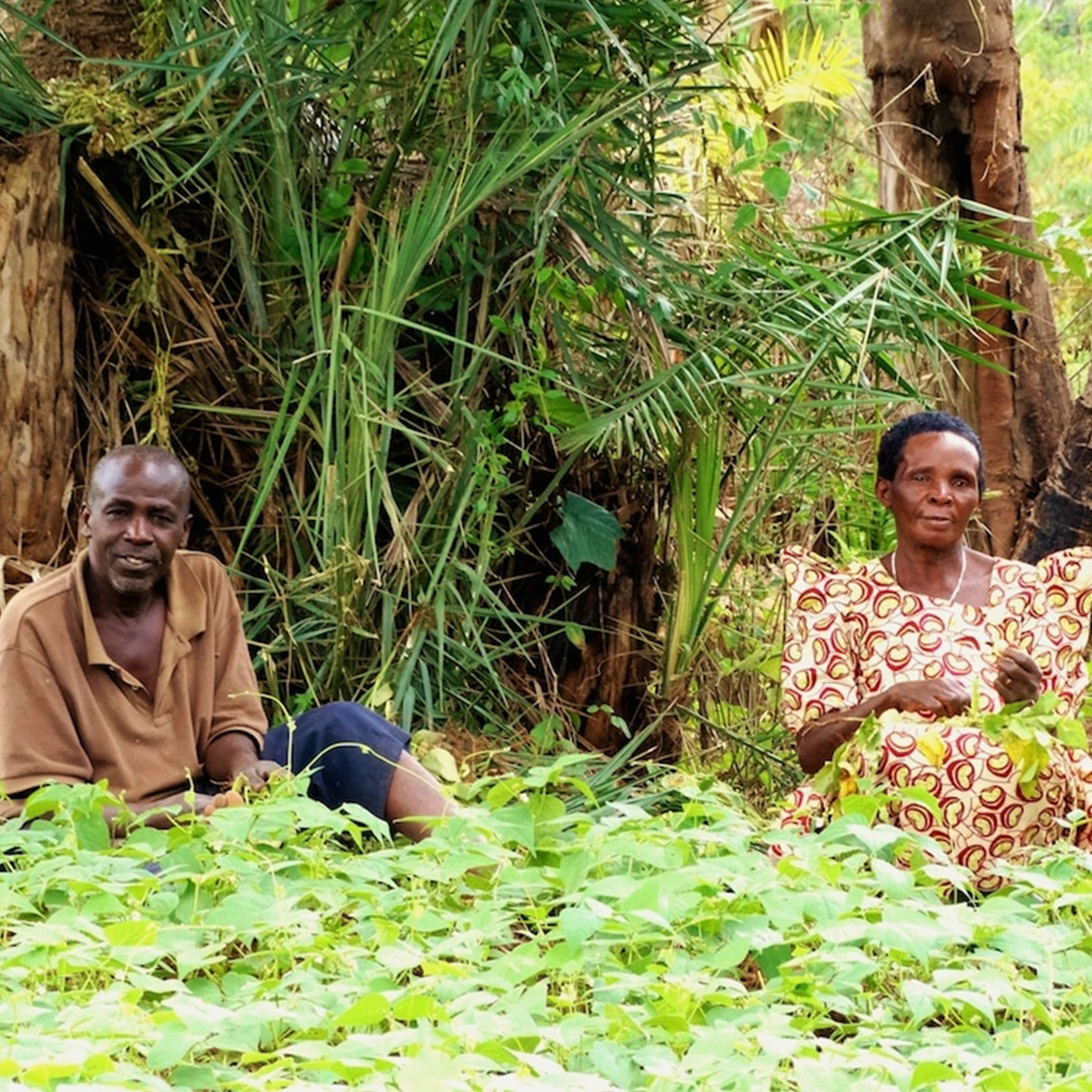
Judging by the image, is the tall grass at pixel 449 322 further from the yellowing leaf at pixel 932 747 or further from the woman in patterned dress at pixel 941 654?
the yellowing leaf at pixel 932 747

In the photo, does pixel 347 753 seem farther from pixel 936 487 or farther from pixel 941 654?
pixel 936 487

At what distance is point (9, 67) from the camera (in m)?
4.68

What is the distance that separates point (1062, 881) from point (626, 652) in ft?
6.72

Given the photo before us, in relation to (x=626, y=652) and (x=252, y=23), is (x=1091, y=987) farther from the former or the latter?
(x=252, y=23)

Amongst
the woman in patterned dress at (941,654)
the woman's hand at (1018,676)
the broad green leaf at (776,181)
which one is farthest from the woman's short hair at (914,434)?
the broad green leaf at (776,181)

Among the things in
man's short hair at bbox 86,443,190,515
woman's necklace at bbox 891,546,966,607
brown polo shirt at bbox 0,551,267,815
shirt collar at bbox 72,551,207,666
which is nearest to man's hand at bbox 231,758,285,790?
brown polo shirt at bbox 0,551,267,815

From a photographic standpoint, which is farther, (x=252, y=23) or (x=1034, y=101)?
(x=1034, y=101)

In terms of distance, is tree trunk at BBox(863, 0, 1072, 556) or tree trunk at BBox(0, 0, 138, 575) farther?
tree trunk at BBox(863, 0, 1072, 556)

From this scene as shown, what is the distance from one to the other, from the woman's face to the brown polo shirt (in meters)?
1.54

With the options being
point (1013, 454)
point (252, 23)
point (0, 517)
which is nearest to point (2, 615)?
point (0, 517)

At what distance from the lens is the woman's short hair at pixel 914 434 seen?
165 inches

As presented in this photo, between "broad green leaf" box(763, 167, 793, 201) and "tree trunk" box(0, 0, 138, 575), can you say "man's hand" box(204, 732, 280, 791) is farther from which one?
"broad green leaf" box(763, 167, 793, 201)

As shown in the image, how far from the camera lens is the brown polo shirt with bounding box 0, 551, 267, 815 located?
3.75 metres

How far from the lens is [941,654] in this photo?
409 cm
